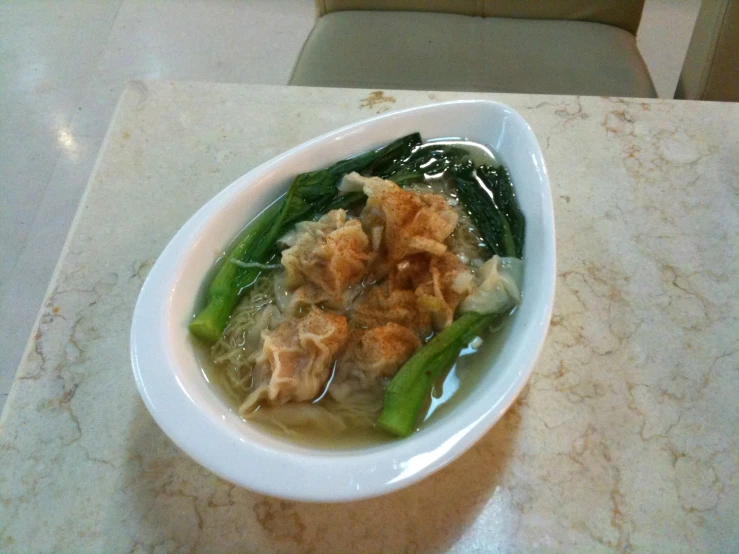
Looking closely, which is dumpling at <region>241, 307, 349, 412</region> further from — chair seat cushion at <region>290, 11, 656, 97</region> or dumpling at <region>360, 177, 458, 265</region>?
chair seat cushion at <region>290, 11, 656, 97</region>

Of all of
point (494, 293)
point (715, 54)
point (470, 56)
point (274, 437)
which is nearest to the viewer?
point (274, 437)

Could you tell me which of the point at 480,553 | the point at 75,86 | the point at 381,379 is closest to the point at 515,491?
the point at 480,553

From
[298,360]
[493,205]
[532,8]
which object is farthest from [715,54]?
[298,360]

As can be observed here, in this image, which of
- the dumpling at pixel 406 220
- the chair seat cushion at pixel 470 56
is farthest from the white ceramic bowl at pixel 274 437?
the chair seat cushion at pixel 470 56

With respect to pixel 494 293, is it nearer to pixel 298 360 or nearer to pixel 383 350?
pixel 383 350

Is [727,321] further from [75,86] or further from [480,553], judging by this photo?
[75,86]

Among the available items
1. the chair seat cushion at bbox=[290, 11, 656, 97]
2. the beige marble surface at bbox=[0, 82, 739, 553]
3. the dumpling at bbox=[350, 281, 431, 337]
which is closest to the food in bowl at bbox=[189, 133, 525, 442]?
→ the dumpling at bbox=[350, 281, 431, 337]
